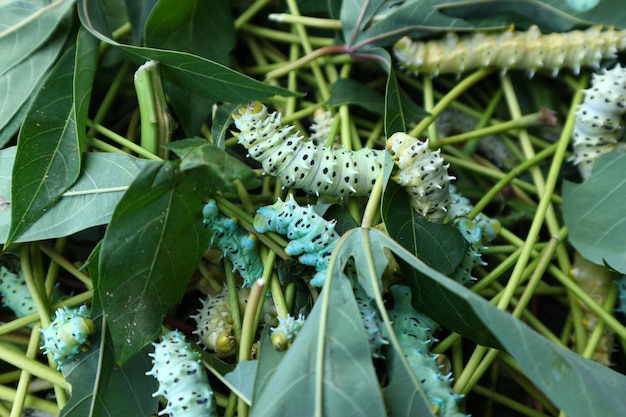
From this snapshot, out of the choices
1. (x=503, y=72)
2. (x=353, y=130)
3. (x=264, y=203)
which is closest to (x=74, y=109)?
(x=264, y=203)

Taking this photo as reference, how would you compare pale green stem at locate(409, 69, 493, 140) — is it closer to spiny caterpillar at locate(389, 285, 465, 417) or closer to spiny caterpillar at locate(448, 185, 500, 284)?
spiny caterpillar at locate(448, 185, 500, 284)

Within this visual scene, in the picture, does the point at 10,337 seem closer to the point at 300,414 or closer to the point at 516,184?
the point at 300,414

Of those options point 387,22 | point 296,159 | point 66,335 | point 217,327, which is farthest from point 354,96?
point 66,335

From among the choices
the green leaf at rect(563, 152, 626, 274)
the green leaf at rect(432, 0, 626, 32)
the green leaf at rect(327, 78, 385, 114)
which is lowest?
the green leaf at rect(563, 152, 626, 274)

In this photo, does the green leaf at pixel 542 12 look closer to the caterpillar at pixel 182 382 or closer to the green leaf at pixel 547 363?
the green leaf at pixel 547 363

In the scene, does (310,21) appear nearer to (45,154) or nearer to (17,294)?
(45,154)

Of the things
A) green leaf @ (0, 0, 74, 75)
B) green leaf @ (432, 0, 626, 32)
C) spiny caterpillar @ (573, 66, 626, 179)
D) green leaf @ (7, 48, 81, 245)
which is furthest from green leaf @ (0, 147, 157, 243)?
spiny caterpillar @ (573, 66, 626, 179)

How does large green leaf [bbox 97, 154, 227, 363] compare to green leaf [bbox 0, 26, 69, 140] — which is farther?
green leaf [bbox 0, 26, 69, 140]
